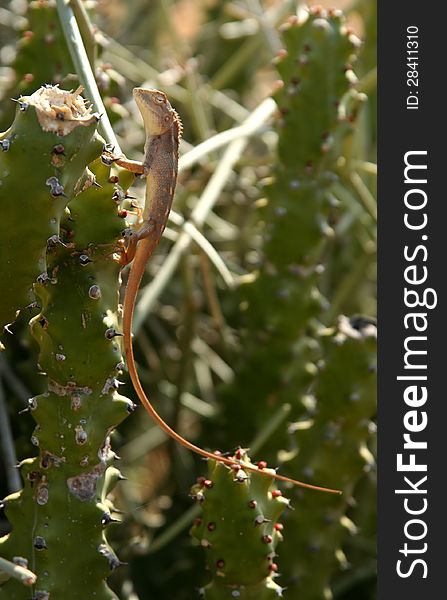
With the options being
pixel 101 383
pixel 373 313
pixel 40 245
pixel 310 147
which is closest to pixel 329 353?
pixel 310 147

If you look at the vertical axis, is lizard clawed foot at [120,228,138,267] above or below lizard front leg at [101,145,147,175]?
below

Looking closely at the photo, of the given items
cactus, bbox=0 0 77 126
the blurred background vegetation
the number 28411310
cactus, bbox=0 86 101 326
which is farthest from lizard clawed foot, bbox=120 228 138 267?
the number 28411310

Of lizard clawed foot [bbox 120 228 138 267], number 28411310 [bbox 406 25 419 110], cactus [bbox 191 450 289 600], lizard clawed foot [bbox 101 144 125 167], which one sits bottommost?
cactus [bbox 191 450 289 600]

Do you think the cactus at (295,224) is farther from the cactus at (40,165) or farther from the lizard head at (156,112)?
the cactus at (40,165)

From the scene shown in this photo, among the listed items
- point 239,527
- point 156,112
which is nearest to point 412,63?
point 156,112

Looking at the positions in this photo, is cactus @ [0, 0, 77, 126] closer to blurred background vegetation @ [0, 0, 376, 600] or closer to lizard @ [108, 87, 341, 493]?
blurred background vegetation @ [0, 0, 376, 600]
